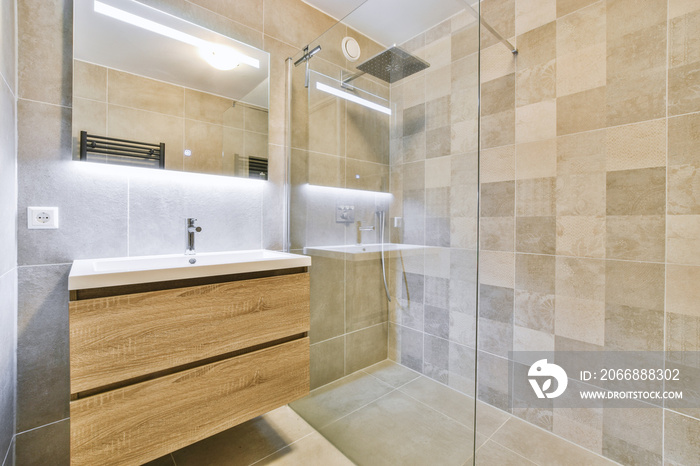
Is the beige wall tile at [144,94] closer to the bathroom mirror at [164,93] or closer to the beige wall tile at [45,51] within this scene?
the bathroom mirror at [164,93]

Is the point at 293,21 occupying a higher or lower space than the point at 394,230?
higher

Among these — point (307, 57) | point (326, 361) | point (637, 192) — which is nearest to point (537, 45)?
point (637, 192)

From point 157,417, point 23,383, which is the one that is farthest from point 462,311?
point 23,383

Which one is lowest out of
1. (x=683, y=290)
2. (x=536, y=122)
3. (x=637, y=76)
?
(x=683, y=290)

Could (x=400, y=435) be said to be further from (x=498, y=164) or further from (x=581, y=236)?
(x=498, y=164)

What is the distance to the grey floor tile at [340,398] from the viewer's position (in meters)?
1.53

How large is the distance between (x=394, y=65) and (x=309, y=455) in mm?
1936

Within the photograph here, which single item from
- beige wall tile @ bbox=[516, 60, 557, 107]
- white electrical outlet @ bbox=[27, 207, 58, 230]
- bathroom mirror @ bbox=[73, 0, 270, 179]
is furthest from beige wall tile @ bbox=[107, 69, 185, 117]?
beige wall tile @ bbox=[516, 60, 557, 107]

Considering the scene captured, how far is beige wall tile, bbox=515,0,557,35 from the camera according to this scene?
5.37 ft

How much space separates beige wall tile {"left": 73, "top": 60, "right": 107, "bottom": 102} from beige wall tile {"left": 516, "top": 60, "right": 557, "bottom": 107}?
213cm

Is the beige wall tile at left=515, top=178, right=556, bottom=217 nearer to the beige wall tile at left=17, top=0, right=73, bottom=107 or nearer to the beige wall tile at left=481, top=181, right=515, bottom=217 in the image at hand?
the beige wall tile at left=481, top=181, right=515, bottom=217

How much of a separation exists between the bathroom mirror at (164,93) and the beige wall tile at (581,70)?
164cm

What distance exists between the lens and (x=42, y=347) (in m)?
1.28

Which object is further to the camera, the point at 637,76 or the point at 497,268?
the point at 497,268
